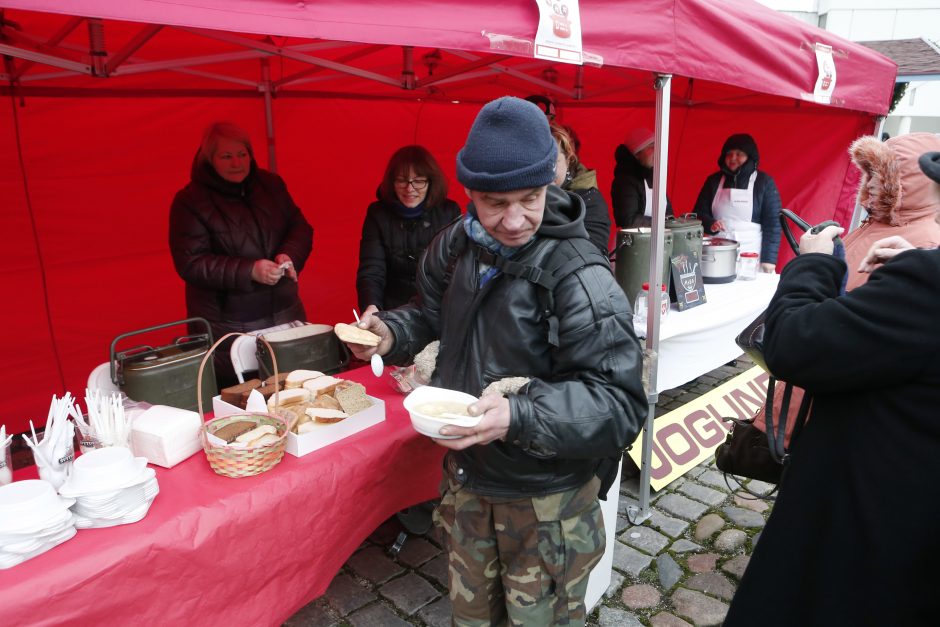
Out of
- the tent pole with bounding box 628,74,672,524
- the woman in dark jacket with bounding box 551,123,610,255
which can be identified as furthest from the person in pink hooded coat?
the woman in dark jacket with bounding box 551,123,610,255

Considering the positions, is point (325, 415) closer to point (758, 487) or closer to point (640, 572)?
point (640, 572)

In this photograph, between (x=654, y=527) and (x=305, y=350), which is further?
(x=654, y=527)

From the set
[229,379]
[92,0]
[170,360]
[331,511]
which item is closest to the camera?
[92,0]

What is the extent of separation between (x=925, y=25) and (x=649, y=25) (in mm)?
17673

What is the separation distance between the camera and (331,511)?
1.90m

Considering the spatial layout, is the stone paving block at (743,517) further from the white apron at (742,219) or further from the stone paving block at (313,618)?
the white apron at (742,219)

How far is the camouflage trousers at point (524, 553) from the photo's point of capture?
1.65 m

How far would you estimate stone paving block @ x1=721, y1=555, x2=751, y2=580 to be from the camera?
274cm

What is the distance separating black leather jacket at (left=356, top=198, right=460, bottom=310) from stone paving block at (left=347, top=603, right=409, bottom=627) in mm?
1485

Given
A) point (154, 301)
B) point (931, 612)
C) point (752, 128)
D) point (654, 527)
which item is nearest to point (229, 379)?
point (154, 301)

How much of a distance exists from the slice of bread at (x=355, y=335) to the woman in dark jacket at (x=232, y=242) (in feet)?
4.55

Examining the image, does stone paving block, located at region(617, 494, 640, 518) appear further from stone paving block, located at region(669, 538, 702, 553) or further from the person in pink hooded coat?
the person in pink hooded coat

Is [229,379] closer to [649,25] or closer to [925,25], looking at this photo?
[649,25]

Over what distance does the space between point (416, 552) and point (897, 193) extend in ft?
7.81
